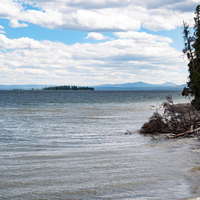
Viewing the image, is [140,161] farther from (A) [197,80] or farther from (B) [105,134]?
(A) [197,80]

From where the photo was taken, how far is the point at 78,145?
14617mm

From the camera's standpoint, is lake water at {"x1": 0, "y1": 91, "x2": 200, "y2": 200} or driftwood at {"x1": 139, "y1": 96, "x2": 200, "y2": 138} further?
driftwood at {"x1": 139, "y1": 96, "x2": 200, "y2": 138}

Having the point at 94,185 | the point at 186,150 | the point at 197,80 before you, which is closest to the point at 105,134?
the point at 186,150

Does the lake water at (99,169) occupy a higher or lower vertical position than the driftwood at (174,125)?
lower

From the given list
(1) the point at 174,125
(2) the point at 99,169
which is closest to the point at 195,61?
(1) the point at 174,125

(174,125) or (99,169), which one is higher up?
(174,125)

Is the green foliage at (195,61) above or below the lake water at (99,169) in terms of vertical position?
above

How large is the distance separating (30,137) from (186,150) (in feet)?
33.0

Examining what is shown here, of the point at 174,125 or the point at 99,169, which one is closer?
the point at 99,169

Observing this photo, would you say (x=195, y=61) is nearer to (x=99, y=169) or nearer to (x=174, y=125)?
(x=174, y=125)

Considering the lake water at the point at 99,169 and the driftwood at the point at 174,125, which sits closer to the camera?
the lake water at the point at 99,169

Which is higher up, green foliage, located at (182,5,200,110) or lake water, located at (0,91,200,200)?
green foliage, located at (182,5,200,110)

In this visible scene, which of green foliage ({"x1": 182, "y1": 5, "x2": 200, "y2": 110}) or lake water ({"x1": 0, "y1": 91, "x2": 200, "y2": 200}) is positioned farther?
green foliage ({"x1": 182, "y1": 5, "x2": 200, "y2": 110})

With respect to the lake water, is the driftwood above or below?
above
